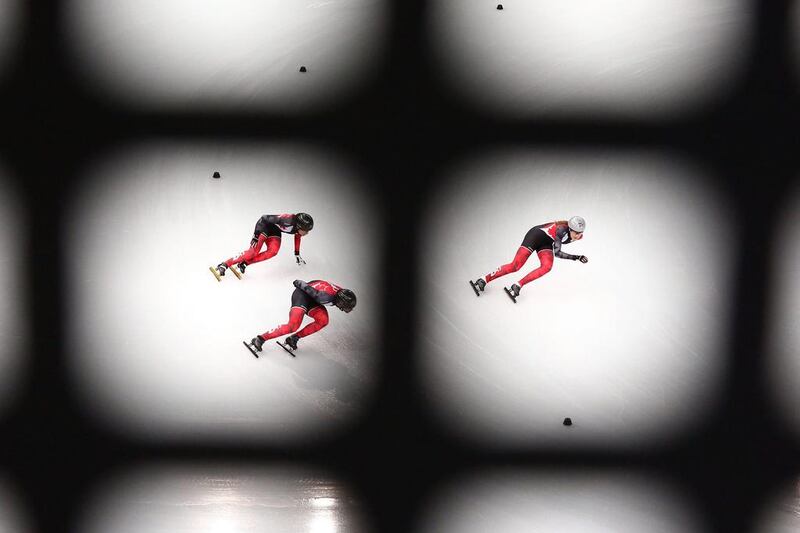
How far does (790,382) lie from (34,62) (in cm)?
476

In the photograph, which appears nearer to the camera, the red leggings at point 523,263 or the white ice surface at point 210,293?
the white ice surface at point 210,293

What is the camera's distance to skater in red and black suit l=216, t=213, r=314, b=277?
4891mm

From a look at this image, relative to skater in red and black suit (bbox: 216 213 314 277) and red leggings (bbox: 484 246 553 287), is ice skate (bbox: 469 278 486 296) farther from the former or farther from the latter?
skater in red and black suit (bbox: 216 213 314 277)

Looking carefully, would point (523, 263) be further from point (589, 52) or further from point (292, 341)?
point (589, 52)

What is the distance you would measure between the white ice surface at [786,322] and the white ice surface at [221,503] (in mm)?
2359

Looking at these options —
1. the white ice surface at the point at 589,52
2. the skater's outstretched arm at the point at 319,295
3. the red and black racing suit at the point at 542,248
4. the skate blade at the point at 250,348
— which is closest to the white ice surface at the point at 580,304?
the red and black racing suit at the point at 542,248

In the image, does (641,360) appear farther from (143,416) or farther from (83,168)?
(83,168)

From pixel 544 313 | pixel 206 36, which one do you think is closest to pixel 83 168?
pixel 206 36

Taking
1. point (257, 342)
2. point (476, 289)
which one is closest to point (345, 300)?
point (257, 342)

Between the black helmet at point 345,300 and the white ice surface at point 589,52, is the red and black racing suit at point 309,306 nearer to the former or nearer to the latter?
the black helmet at point 345,300

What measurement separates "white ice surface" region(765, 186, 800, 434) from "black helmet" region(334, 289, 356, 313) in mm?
2275

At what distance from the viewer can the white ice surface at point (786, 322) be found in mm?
4676

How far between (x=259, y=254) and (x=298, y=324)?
0.58 metres

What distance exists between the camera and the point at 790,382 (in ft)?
15.5
